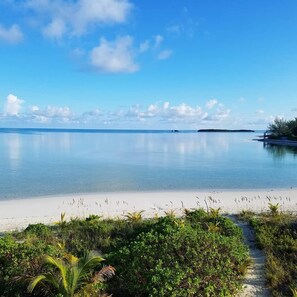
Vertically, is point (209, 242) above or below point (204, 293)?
above

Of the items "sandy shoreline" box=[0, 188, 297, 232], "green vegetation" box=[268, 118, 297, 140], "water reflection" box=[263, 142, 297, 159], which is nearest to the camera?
"sandy shoreline" box=[0, 188, 297, 232]

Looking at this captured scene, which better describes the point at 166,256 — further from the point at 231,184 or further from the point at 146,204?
the point at 231,184

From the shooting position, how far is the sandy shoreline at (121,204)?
13412 mm

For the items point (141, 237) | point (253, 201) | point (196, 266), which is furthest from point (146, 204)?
point (196, 266)

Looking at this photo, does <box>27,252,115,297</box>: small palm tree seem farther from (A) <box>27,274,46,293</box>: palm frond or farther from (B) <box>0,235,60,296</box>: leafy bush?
(B) <box>0,235,60,296</box>: leafy bush

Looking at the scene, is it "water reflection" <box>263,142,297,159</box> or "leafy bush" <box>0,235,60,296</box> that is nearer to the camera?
"leafy bush" <box>0,235,60,296</box>

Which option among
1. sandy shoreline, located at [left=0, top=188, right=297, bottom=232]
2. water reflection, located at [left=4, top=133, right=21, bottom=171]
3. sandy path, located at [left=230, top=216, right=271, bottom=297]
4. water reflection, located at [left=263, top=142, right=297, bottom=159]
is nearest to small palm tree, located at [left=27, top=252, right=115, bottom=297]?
sandy path, located at [left=230, top=216, right=271, bottom=297]

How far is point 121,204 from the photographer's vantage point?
51.8ft

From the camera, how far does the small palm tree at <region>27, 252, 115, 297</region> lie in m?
5.21

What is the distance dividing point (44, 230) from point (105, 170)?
A: 66.1 ft

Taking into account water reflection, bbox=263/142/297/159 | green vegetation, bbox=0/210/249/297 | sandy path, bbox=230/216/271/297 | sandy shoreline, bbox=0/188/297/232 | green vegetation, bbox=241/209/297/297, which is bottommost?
water reflection, bbox=263/142/297/159

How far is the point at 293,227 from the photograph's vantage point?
970 centimetres

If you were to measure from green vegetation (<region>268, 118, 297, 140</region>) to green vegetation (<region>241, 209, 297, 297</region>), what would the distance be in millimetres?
77489

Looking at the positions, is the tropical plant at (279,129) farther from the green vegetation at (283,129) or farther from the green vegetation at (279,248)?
the green vegetation at (279,248)
